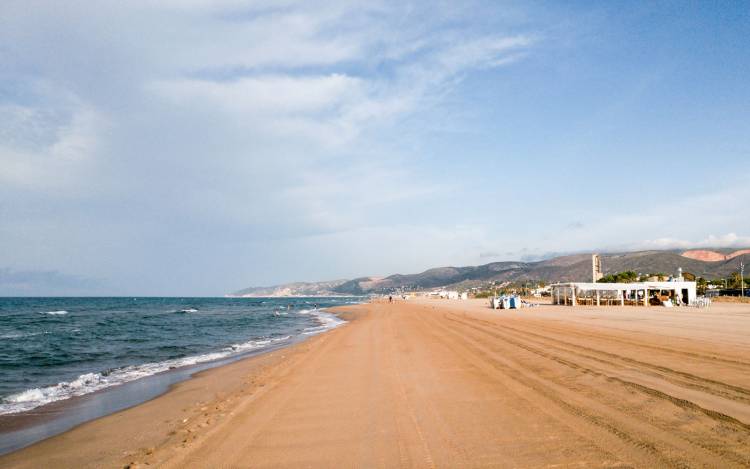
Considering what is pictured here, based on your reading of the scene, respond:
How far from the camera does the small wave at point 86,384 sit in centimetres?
1013

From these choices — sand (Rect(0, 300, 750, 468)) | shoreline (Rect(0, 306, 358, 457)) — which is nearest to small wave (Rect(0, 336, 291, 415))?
shoreline (Rect(0, 306, 358, 457))

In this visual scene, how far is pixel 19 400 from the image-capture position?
10.4 meters

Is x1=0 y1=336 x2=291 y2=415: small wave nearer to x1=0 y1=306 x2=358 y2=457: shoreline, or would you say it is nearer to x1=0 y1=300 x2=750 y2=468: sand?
x1=0 y1=306 x2=358 y2=457: shoreline

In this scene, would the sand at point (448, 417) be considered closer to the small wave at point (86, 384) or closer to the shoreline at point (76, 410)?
the shoreline at point (76, 410)

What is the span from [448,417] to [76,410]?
24.9 ft

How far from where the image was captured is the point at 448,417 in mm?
6512

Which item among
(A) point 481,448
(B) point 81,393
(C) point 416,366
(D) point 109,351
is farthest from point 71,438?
(D) point 109,351

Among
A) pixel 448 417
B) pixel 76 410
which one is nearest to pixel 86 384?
pixel 76 410

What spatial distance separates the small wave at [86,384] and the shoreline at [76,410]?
357mm


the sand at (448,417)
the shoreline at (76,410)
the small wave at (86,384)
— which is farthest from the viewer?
the small wave at (86,384)

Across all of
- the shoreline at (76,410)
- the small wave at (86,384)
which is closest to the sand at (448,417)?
the shoreline at (76,410)

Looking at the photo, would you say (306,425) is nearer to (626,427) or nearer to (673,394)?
(626,427)

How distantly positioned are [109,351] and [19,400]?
977 centimetres

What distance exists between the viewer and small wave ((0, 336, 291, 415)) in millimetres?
10133
